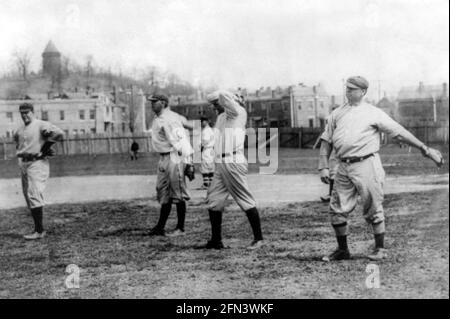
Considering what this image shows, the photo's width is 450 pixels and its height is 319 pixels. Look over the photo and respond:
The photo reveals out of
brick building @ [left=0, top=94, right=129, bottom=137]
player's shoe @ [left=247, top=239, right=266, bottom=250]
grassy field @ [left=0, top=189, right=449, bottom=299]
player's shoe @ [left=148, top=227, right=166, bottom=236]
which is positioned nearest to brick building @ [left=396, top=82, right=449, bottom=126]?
brick building @ [left=0, top=94, right=129, bottom=137]

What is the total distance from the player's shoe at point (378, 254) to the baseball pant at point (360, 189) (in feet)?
0.82

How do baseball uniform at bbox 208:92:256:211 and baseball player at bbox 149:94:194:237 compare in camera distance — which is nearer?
baseball uniform at bbox 208:92:256:211

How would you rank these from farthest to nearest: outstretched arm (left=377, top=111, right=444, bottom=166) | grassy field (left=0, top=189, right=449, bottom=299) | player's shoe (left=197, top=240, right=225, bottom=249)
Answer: player's shoe (left=197, top=240, right=225, bottom=249), outstretched arm (left=377, top=111, right=444, bottom=166), grassy field (left=0, top=189, right=449, bottom=299)

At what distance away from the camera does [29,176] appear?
6633 mm

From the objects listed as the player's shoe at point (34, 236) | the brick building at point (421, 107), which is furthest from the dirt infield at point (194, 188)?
the brick building at point (421, 107)

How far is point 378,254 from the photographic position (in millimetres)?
4762

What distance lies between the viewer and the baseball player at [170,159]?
6.58 meters

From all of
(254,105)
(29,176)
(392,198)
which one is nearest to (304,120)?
(254,105)

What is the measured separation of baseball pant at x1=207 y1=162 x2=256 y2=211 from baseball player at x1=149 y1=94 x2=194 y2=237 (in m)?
1.06

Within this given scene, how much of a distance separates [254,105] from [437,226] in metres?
49.2

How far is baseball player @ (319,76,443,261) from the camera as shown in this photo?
4.68 meters

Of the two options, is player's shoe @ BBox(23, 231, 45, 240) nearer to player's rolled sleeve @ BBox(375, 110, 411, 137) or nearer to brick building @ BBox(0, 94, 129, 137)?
player's rolled sleeve @ BBox(375, 110, 411, 137)

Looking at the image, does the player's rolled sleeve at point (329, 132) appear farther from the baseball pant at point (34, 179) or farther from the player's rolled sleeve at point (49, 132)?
the baseball pant at point (34, 179)

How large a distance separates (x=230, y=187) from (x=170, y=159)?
1346 mm
